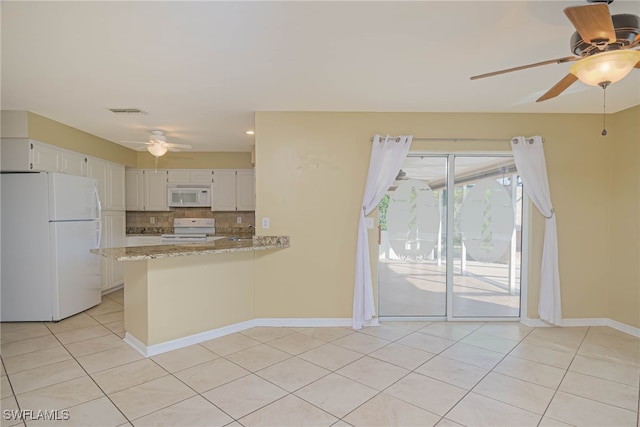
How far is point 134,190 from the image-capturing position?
6.04 metres

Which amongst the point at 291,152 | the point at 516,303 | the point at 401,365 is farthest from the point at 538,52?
the point at 516,303

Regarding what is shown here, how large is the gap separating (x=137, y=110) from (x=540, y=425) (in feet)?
15.3

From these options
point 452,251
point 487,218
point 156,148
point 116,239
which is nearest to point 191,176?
point 116,239

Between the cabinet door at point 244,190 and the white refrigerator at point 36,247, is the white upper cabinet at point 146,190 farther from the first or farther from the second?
the white refrigerator at point 36,247

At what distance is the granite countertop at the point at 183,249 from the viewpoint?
9.12ft

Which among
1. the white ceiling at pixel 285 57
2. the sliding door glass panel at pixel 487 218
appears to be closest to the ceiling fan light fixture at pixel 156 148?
the white ceiling at pixel 285 57

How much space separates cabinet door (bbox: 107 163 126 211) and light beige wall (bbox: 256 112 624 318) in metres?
3.11

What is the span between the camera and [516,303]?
13.5ft

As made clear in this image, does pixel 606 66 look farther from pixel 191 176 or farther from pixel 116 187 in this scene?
pixel 116 187

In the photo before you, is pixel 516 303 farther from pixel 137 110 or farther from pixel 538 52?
pixel 137 110

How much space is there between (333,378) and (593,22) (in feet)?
9.20

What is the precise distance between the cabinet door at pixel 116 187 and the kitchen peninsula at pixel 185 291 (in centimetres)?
254

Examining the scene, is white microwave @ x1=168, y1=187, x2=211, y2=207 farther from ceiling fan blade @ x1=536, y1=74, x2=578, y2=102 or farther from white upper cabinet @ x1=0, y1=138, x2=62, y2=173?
ceiling fan blade @ x1=536, y1=74, x2=578, y2=102

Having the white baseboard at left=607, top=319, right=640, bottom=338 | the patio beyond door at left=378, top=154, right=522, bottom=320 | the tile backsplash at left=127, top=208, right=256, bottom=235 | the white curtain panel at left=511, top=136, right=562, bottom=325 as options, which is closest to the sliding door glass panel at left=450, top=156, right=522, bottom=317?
the patio beyond door at left=378, top=154, right=522, bottom=320
